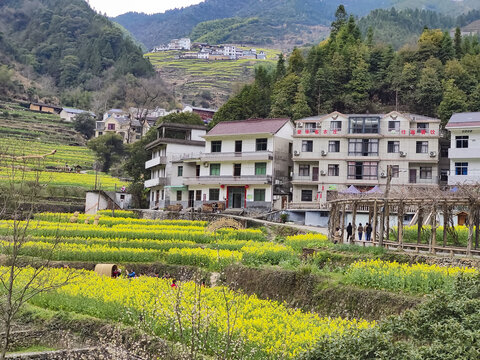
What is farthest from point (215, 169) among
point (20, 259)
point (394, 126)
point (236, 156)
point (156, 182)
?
point (20, 259)

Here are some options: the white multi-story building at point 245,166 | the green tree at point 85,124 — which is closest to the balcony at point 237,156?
the white multi-story building at point 245,166

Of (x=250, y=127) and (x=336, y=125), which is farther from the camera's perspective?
(x=250, y=127)

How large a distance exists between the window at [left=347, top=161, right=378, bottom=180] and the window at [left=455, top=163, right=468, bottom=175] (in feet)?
22.2

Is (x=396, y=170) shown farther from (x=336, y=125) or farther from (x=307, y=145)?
(x=307, y=145)

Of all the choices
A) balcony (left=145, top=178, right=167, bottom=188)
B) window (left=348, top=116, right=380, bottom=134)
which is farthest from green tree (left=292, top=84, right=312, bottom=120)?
balcony (left=145, top=178, right=167, bottom=188)

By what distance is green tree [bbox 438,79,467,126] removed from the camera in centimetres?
5825

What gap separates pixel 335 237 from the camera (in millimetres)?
32375

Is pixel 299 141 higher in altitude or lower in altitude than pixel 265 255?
higher

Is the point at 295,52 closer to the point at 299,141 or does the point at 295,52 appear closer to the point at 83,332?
the point at 299,141

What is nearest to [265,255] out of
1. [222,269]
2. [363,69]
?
[222,269]

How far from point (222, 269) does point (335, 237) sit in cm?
702

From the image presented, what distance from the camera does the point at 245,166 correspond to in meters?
55.9

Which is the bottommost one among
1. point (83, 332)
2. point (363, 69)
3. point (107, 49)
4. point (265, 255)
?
point (83, 332)

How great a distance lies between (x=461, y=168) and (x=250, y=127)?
19.3 meters
